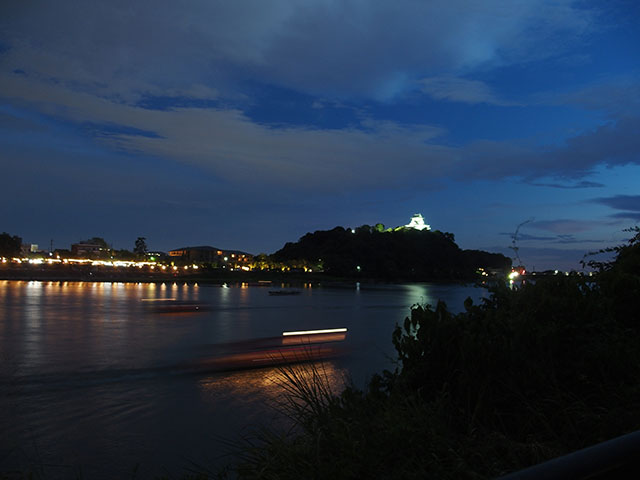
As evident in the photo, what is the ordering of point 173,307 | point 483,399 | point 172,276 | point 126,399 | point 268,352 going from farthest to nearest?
point 172,276 < point 173,307 < point 268,352 < point 126,399 < point 483,399

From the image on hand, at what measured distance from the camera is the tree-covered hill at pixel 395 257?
142750 mm

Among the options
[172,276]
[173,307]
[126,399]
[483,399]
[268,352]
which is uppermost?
[483,399]

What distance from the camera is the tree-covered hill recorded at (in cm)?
14275

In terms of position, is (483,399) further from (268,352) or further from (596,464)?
(268,352)

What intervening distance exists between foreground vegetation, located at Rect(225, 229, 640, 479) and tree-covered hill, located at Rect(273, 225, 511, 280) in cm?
13536

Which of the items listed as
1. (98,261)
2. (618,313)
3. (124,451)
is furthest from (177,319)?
(98,261)

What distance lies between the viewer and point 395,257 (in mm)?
145125

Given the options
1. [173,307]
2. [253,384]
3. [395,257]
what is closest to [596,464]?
[253,384]

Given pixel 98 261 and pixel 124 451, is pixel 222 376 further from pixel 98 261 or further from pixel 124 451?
pixel 98 261

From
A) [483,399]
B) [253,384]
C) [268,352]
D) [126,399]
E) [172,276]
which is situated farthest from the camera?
[172,276]

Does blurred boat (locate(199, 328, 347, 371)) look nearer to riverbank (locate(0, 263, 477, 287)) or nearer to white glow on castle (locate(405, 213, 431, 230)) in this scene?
riverbank (locate(0, 263, 477, 287))

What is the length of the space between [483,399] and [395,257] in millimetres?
140872

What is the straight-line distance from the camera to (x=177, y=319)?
1441 inches

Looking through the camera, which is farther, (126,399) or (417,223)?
(417,223)
